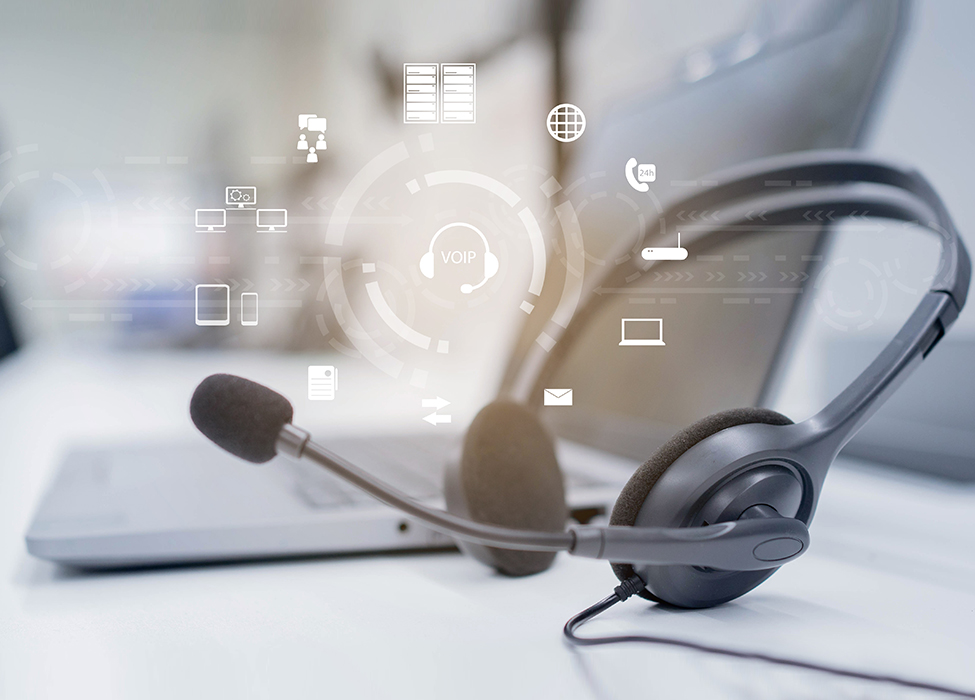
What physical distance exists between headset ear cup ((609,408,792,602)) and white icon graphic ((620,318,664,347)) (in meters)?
0.17

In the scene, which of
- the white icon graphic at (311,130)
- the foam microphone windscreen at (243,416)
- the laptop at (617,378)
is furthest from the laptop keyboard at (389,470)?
the white icon graphic at (311,130)

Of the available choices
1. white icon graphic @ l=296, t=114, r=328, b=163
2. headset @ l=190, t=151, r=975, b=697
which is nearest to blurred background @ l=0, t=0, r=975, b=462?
white icon graphic @ l=296, t=114, r=328, b=163

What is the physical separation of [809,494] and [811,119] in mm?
371

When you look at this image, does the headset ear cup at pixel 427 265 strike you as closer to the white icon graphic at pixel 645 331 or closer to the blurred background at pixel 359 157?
the blurred background at pixel 359 157

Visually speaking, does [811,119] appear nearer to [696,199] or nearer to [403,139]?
[696,199]

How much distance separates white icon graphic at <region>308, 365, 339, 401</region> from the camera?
17.8 inches

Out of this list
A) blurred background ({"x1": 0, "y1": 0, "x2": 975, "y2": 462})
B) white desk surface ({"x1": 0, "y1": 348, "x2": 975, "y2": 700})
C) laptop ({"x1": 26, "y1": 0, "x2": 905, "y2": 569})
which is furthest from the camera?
blurred background ({"x1": 0, "y1": 0, "x2": 975, "y2": 462})

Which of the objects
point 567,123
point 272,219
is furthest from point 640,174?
point 272,219

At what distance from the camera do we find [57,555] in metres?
0.32

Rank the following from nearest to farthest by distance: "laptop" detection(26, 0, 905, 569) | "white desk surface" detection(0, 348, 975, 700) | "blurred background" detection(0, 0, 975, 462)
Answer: "white desk surface" detection(0, 348, 975, 700) < "laptop" detection(26, 0, 905, 569) < "blurred background" detection(0, 0, 975, 462)

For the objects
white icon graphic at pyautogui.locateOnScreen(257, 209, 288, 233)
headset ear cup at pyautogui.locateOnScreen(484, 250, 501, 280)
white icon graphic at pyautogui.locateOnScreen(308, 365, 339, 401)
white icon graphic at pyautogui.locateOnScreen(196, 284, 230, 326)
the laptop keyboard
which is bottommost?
the laptop keyboard

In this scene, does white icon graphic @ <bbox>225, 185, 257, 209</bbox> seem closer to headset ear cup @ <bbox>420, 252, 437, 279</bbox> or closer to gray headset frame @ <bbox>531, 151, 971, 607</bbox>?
headset ear cup @ <bbox>420, 252, 437, 279</bbox>

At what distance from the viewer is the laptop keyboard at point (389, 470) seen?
0.39 meters

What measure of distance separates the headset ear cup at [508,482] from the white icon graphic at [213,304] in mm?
220
